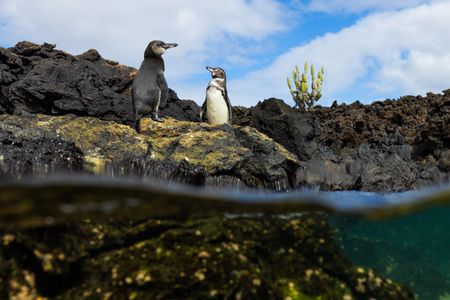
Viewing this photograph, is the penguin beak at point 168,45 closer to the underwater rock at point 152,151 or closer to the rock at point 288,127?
the underwater rock at point 152,151

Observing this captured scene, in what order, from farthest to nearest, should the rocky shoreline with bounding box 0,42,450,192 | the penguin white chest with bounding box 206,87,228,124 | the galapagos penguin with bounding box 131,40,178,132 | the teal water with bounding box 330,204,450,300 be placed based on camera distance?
the penguin white chest with bounding box 206,87,228,124 → the galapagos penguin with bounding box 131,40,178,132 → the rocky shoreline with bounding box 0,42,450,192 → the teal water with bounding box 330,204,450,300

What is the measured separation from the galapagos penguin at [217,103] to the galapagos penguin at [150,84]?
197 centimetres

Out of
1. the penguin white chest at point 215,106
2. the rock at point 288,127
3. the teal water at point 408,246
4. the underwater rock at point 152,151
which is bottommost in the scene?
the teal water at point 408,246

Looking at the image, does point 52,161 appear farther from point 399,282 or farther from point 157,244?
point 399,282

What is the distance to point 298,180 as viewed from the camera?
1309 cm

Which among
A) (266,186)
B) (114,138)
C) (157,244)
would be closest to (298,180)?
(266,186)

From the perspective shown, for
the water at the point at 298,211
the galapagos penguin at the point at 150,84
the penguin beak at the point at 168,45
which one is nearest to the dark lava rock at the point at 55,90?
the galapagos penguin at the point at 150,84

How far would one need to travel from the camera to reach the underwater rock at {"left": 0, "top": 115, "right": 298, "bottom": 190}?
35.6ft

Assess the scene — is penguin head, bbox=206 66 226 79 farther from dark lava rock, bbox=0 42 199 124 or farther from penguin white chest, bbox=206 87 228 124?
dark lava rock, bbox=0 42 199 124

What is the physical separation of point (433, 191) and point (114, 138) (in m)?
7.05

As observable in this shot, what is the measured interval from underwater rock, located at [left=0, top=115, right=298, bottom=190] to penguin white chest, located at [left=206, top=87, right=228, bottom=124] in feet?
9.51

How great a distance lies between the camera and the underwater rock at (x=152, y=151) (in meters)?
10.9

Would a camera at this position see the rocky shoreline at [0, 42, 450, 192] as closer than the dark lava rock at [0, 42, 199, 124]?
Yes

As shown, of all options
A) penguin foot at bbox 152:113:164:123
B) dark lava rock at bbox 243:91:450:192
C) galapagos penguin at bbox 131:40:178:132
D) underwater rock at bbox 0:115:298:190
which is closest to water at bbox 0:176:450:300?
dark lava rock at bbox 243:91:450:192
